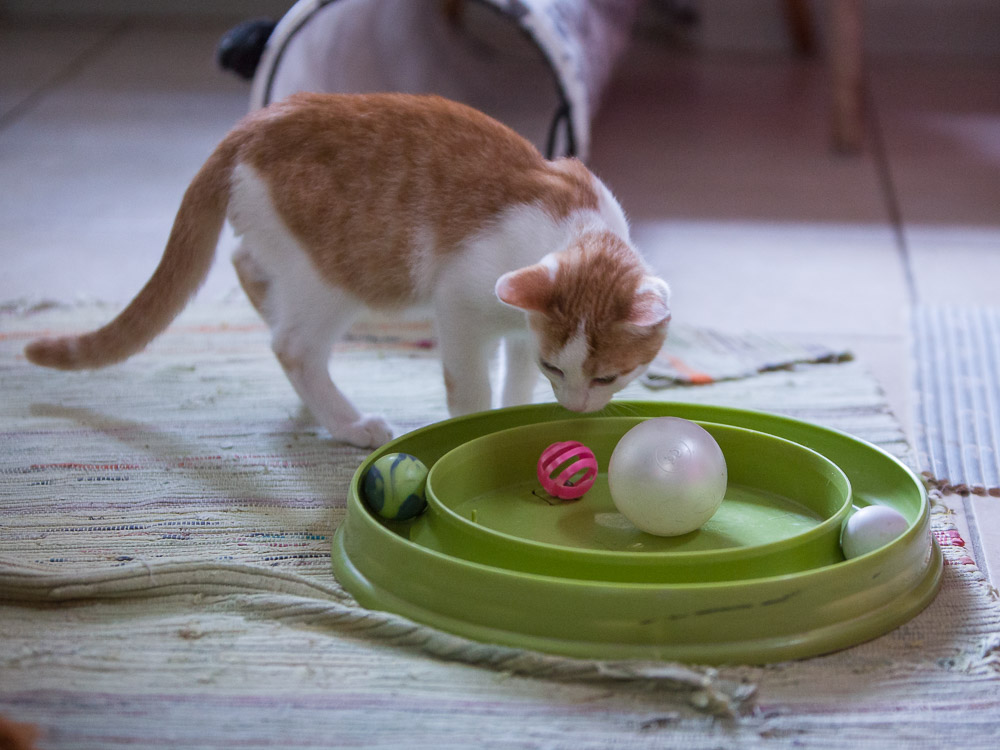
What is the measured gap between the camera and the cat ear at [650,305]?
142cm

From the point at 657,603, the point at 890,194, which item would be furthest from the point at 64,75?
the point at 657,603

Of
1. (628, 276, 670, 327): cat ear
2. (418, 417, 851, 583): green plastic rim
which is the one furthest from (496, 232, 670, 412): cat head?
(418, 417, 851, 583): green plastic rim

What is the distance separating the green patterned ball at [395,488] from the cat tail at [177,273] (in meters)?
0.58

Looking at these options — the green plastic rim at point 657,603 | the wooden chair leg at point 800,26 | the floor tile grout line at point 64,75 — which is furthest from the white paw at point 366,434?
the wooden chair leg at point 800,26

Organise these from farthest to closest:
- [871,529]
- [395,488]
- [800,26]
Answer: [800,26] < [395,488] < [871,529]

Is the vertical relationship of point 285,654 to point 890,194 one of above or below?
above

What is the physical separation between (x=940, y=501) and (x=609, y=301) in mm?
652

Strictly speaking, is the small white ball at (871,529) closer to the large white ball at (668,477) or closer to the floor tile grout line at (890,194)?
the large white ball at (668,477)

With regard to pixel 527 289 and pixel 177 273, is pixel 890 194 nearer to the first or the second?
pixel 527 289

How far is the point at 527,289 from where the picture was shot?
4.74 feet

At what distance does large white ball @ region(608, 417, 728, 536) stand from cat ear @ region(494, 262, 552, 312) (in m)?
0.24

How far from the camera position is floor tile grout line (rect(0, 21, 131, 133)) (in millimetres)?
4035

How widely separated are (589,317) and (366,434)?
538 mm

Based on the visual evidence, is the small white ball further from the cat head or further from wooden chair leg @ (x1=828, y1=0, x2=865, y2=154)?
wooden chair leg @ (x1=828, y1=0, x2=865, y2=154)
